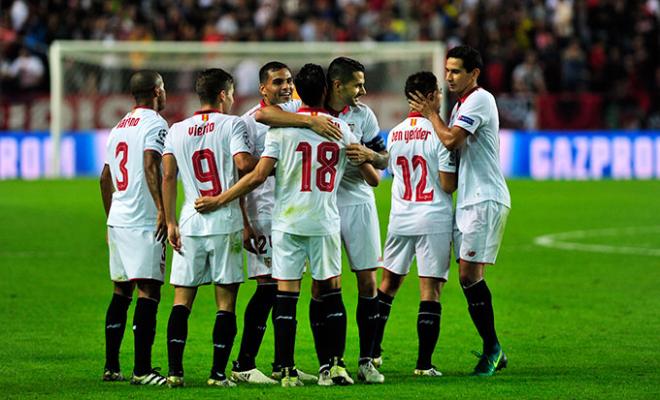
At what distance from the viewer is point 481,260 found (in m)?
8.93

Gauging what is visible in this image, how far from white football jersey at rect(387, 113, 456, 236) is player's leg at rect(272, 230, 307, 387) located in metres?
0.96

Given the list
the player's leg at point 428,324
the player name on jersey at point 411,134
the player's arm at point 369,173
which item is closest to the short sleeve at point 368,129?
the player name on jersey at point 411,134

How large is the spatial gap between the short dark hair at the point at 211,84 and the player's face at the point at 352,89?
71 cm

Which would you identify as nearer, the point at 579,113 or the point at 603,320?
the point at 603,320

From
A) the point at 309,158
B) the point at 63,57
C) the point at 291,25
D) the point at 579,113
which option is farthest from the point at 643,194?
the point at 309,158

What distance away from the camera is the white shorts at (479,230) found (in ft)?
29.2

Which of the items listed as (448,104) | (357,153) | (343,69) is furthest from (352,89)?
(448,104)

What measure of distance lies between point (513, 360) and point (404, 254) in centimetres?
125

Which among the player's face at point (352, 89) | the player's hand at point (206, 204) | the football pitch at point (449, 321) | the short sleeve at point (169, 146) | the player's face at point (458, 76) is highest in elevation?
the player's face at point (458, 76)

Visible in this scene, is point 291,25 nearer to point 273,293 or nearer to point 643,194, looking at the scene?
point 643,194

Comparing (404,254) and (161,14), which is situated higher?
(161,14)

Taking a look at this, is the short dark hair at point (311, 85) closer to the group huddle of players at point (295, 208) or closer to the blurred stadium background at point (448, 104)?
the group huddle of players at point (295, 208)

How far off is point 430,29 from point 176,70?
7.23 meters

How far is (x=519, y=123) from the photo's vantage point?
29156 mm
